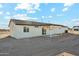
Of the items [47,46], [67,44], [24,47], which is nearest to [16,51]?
[24,47]

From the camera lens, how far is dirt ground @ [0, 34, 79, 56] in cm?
294

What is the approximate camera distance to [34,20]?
297cm

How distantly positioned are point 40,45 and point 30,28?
23 centimetres

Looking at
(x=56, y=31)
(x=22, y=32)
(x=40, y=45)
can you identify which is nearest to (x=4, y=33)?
(x=22, y=32)

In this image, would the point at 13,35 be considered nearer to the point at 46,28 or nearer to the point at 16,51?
the point at 16,51

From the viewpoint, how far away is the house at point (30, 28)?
2961 mm

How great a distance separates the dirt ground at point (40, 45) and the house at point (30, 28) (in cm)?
5

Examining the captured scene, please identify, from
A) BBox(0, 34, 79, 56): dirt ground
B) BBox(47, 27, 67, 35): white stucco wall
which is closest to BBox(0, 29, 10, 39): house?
BBox(0, 34, 79, 56): dirt ground

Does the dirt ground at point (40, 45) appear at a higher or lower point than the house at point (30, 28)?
lower

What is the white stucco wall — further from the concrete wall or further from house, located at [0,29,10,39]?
house, located at [0,29,10,39]

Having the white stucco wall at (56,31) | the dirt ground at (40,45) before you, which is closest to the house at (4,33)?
the dirt ground at (40,45)

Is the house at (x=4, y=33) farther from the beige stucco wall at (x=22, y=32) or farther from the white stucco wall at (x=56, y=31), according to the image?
the white stucco wall at (x=56, y=31)

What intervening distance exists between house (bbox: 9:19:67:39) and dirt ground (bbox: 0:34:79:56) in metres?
0.05

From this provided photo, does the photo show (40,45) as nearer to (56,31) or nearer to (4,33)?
(56,31)
